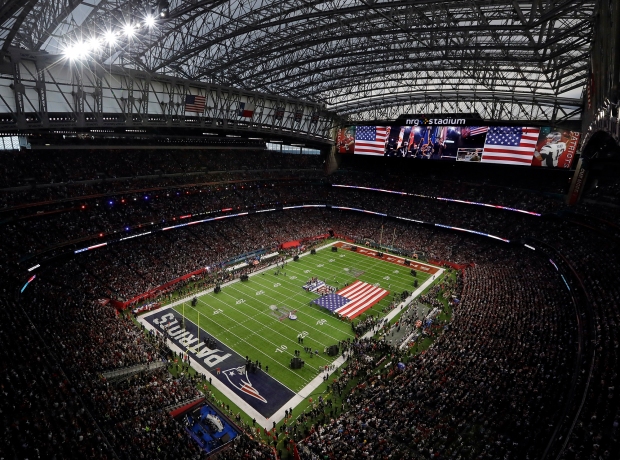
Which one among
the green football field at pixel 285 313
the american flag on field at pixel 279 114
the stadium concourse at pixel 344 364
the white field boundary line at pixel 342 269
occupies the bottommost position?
the green football field at pixel 285 313

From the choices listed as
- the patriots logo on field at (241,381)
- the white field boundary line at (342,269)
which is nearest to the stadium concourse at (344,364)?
the patriots logo on field at (241,381)

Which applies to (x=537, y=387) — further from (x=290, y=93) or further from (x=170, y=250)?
(x=290, y=93)

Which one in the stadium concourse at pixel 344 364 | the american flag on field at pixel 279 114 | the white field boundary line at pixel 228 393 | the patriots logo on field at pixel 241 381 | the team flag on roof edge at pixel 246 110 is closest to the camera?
the stadium concourse at pixel 344 364

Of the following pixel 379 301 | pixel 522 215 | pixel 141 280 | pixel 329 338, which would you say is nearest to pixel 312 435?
pixel 329 338

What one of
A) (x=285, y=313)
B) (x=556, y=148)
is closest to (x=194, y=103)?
(x=285, y=313)

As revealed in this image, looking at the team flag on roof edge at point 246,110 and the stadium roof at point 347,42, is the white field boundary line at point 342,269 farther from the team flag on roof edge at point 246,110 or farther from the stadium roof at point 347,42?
the stadium roof at point 347,42

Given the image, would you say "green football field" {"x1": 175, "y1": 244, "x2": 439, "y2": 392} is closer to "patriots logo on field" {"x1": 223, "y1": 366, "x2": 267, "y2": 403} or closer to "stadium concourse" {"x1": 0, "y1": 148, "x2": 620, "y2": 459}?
"patriots logo on field" {"x1": 223, "y1": 366, "x2": 267, "y2": 403}

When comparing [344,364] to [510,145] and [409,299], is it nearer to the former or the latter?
[409,299]
